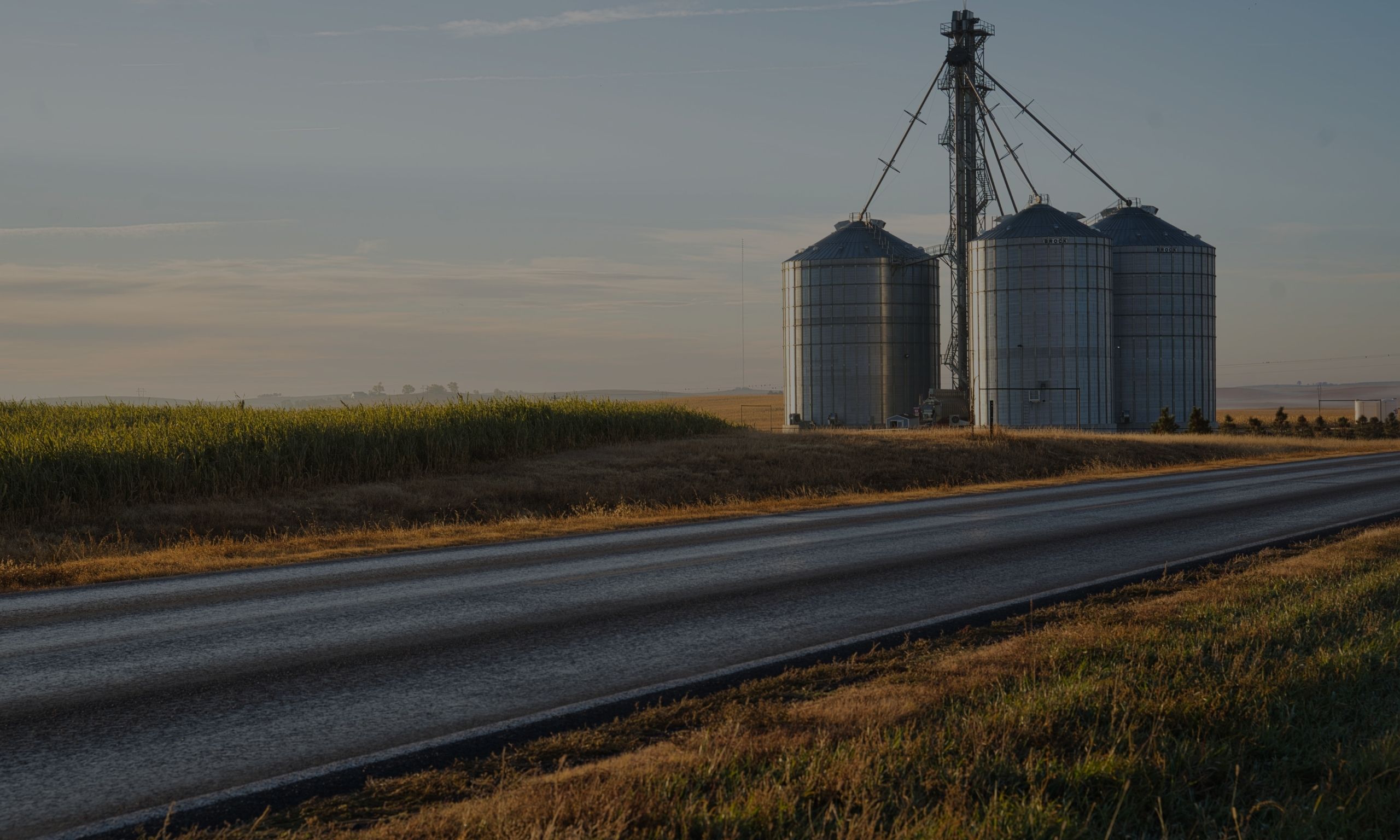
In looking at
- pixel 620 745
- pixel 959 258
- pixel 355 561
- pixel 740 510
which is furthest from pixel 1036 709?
pixel 959 258

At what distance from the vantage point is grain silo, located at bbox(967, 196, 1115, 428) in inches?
2163

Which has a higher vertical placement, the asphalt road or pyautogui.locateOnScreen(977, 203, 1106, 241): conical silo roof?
pyautogui.locateOnScreen(977, 203, 1106, 241): conical silo roof

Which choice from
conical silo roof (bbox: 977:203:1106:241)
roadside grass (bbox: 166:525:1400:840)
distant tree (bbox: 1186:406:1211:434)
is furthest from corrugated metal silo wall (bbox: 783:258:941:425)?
roadside grass (bbox: 166:525:1400:840)

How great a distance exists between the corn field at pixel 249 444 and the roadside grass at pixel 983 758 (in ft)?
55.7

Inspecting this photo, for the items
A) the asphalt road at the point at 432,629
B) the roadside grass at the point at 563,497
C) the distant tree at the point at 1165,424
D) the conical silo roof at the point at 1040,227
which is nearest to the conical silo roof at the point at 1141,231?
the conical silo roof at the point at 1040,227

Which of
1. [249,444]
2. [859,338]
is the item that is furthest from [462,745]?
[859,338]

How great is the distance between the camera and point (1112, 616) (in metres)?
9.32

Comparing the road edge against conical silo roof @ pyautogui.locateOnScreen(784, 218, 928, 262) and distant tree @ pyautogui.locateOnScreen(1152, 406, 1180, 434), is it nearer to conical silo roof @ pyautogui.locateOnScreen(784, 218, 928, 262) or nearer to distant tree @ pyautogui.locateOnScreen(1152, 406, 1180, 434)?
distant tree @ pyautogui.locateOnScreen(1152, 406, 1180, 434)

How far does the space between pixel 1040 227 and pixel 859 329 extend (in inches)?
457

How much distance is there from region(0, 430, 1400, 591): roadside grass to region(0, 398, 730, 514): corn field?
620 millimetres

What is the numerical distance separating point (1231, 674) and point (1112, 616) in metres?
2.66

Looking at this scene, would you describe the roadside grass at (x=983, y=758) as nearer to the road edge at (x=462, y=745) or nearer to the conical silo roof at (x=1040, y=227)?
the road edge at (x=462, y=745)

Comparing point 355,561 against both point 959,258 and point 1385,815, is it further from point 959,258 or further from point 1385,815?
point 959,258

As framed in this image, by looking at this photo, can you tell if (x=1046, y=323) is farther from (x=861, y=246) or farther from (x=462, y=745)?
(x=462, y=745)
